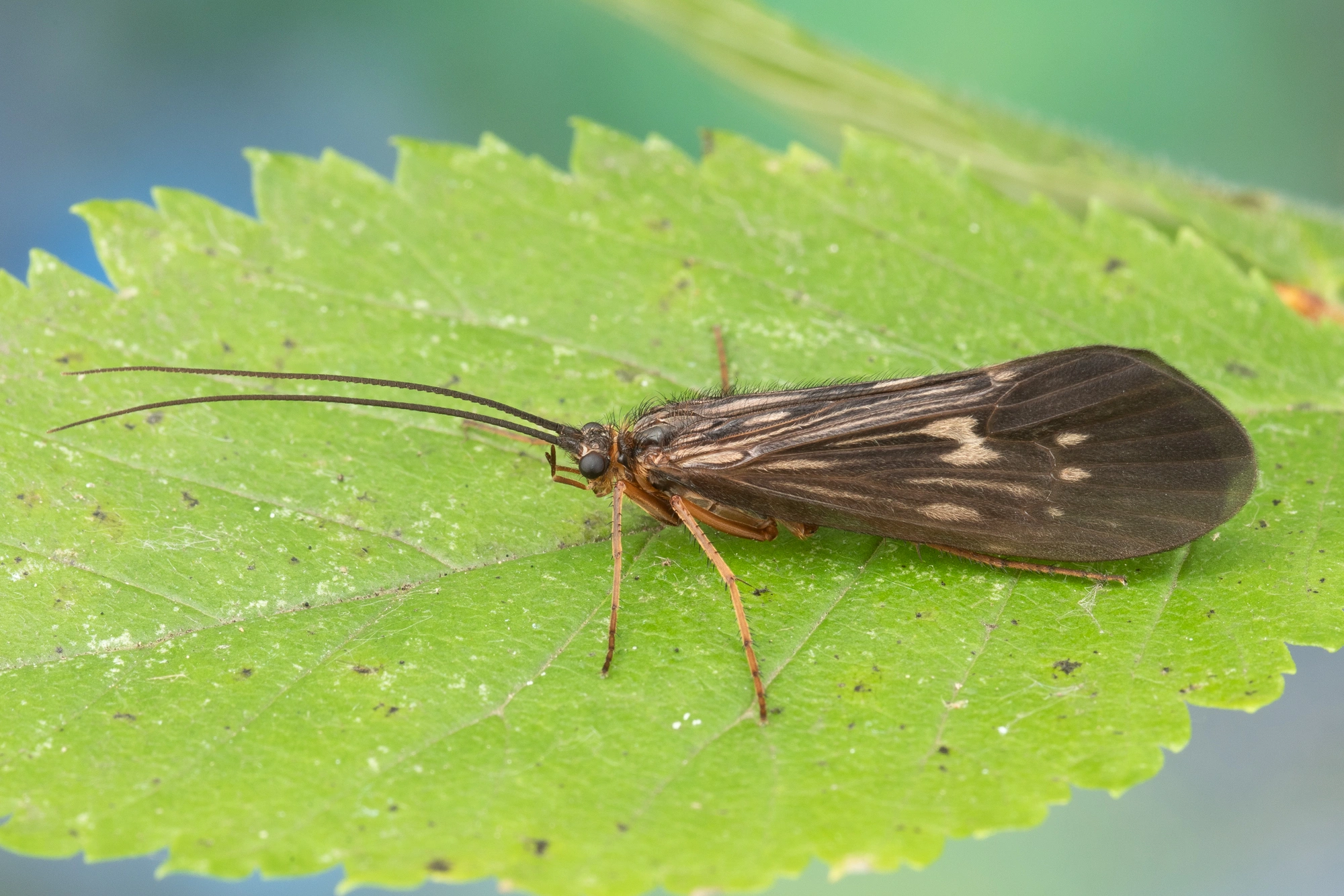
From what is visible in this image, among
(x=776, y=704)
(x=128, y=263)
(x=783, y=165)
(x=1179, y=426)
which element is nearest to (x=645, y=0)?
(x=783, y=165)

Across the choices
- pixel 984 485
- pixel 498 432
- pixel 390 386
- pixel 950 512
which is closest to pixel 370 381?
pixel 390 386

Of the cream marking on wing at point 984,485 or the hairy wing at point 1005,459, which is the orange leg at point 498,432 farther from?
the cream marking on wing at point 984,485

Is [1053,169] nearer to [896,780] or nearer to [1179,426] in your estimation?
[1179,426]

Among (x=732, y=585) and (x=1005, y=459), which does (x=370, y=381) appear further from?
(x=1005, y=459)

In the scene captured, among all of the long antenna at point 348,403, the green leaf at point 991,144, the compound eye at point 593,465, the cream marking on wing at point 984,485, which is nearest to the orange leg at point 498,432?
the long antenna at point 348,403

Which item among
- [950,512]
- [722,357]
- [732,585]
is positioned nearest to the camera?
[732,585]

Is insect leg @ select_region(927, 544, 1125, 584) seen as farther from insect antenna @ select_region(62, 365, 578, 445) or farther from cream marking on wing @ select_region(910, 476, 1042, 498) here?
insect antenna @ select_region(62, 365, 578, 445)
